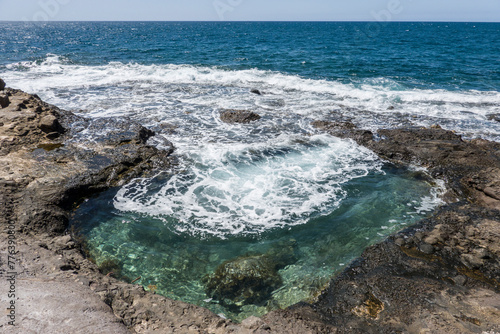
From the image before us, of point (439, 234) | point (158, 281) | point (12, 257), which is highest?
point (12, 257)

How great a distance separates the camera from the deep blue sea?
6.41 metres

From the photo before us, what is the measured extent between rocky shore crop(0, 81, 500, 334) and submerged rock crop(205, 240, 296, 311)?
0.92 metres

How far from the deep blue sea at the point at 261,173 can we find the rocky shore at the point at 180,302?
1.95 feet

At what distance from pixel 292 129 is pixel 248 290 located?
9215 mm

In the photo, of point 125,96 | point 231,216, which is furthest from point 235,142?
point 125,96

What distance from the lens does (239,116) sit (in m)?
14.6

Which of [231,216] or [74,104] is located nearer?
[231,216]

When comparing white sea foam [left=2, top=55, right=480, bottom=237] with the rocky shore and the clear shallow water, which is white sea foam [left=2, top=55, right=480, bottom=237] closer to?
the clear shallow water

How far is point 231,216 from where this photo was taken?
7.71 metres

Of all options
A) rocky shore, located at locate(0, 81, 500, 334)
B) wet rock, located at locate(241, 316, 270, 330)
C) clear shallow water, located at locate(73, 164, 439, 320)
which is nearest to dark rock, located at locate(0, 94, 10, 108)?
rocky shore, located at locate(0, 81, 500, 334)

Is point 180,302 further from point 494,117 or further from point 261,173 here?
point 494,117

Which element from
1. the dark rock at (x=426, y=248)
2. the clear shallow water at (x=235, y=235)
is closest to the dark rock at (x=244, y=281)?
the clear shallow water at (x=235, y=235)

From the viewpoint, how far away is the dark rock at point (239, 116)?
14.4 metres

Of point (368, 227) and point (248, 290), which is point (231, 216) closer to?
point (248, 290)
